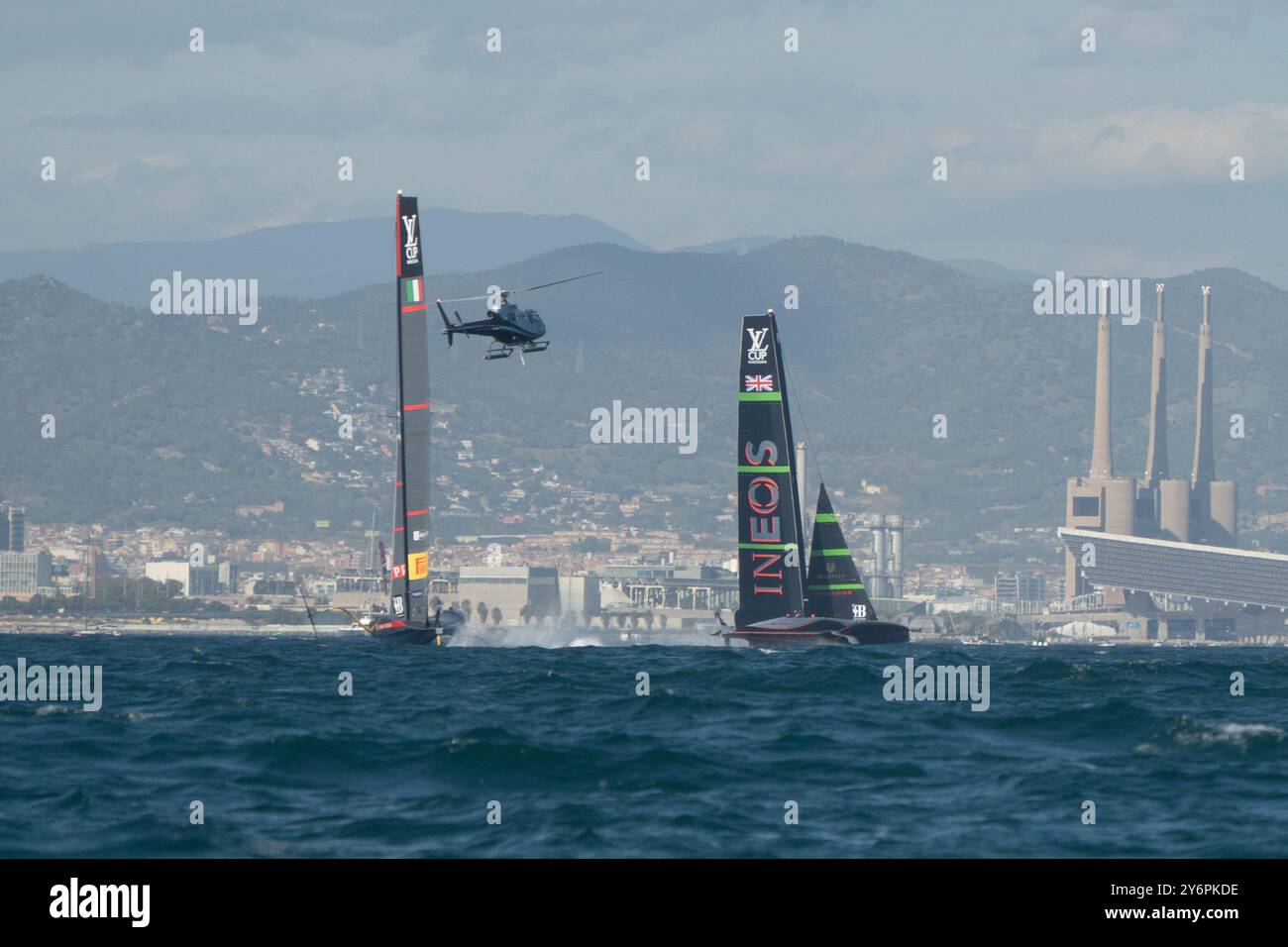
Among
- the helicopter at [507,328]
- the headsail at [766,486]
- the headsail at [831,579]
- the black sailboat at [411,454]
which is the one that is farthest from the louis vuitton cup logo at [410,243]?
the headsail at [831,579]

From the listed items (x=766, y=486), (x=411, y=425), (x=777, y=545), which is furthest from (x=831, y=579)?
(x=411, y=425)

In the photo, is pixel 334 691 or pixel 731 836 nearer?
pixel 731 836

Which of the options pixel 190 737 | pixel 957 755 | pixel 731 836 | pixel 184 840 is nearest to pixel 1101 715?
pixel 957 755

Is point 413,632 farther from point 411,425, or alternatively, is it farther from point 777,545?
point 777,545

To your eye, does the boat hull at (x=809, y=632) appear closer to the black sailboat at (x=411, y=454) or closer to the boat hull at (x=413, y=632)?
the boat hull at (x=413, y=632)

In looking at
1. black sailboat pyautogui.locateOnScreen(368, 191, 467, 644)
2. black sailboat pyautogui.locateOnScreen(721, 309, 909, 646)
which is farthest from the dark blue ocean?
black sailboat pyautogui.locateOnScreen(368, 191, 467, 644)

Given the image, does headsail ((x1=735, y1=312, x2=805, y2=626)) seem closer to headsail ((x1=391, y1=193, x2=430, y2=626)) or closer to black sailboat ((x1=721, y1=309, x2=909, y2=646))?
black sailboat ((x1=721, y1=309, x2=909, y2=646))
